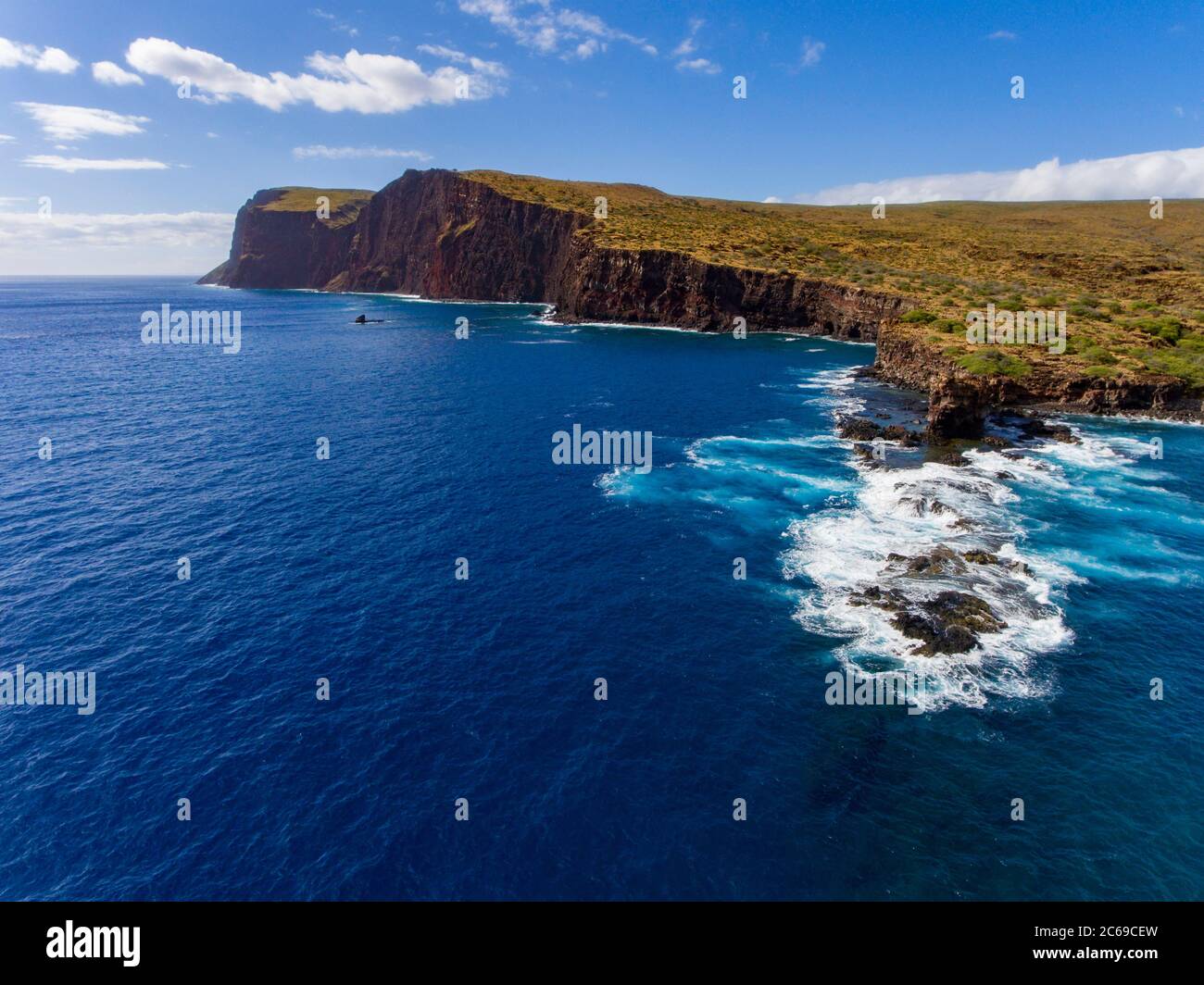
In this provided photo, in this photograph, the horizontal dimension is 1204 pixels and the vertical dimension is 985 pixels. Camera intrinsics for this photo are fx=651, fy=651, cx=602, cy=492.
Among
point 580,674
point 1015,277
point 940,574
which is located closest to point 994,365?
point 940,574

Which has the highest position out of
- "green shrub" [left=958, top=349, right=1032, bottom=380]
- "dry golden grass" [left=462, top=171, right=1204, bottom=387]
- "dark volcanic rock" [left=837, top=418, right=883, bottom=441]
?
"dry golden grass" [left=462, top=171, right=1204, bottom=387]

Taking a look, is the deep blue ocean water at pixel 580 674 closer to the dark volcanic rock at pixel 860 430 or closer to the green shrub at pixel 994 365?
the dark volcanic rock at pixel 860 430

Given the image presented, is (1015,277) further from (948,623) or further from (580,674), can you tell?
(580,674)

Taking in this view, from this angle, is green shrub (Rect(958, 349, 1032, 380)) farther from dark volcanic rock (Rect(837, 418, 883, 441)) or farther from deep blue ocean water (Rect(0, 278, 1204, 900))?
dark volcanic rock (Rect(837, 418, 883, 441))

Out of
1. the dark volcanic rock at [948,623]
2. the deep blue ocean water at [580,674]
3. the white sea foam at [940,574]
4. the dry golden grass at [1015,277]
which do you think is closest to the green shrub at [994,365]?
the dry golden grass at [1015,277]

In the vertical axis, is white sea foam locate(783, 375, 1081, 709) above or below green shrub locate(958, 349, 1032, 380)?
below

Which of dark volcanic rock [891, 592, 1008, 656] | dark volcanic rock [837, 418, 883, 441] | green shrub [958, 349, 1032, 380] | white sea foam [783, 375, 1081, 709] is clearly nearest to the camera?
white sea foam [783, 375, 1081, 709]

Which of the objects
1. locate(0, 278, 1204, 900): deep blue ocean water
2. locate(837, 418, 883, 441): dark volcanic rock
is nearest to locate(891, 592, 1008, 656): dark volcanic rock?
locate(0, 278, 1204, 900): deep blue ocean water

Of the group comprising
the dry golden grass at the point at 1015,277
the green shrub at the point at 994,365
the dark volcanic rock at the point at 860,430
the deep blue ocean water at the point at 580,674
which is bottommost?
the deep blue ocean water at the point at 580,674
